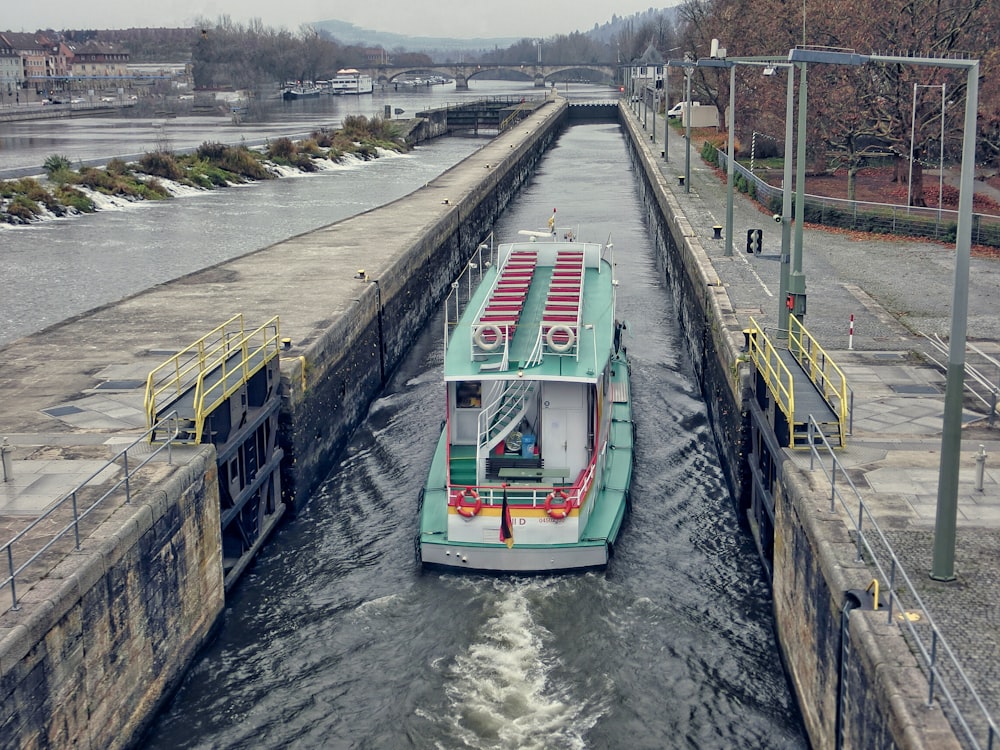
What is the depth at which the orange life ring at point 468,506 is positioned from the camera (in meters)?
22.0

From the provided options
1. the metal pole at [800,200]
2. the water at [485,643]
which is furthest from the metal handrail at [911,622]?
the metal pole at [800,200]

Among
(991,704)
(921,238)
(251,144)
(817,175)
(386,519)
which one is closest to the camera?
(991,704)

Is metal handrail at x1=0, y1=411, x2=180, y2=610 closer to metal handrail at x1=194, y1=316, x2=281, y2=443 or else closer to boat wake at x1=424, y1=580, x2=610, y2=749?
metal handrail at x1=194, y1=316, x2=281, y2=443

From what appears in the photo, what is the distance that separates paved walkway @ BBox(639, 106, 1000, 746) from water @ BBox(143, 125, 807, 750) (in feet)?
11.8

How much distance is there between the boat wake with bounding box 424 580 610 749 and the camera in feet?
58.0

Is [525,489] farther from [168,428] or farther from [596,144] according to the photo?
[596,144]

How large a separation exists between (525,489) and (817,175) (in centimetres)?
5079

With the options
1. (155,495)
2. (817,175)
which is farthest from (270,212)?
(155,495)

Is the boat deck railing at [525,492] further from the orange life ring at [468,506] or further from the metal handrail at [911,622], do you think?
the metal handrail at [911,622]

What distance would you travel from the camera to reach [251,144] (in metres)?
113

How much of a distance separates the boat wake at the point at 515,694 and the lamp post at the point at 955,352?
6.04m

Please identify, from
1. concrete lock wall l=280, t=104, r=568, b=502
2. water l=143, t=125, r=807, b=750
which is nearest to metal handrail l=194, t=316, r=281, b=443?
concrete lock wall l=280, t=104, r=568, b=502

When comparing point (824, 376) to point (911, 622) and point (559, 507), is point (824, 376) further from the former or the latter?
point (911, 622)

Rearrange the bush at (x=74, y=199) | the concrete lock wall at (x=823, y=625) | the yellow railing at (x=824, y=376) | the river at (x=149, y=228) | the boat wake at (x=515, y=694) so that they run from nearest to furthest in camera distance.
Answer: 1. the concrete lock wall at (x=823, y=625)
2. the boat wake at (x=515, y=694)
3. the yellow railing at (x=824, y=376)
4. the river at (x=149, y=228)
5. the bush at (x=74, y=199)
